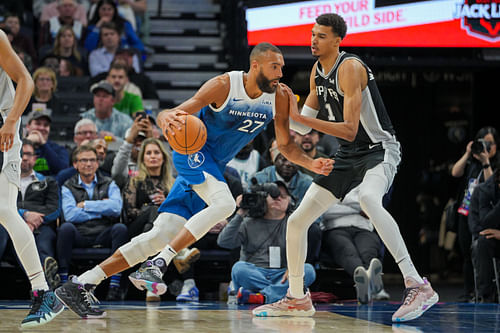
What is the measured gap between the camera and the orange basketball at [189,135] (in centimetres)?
458

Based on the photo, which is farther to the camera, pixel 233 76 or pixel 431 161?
pixel 431 161

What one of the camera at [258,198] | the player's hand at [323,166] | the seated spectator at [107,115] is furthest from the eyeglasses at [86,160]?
the player's hand at [323,166]

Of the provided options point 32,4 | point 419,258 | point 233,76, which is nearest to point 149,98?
point 32,4

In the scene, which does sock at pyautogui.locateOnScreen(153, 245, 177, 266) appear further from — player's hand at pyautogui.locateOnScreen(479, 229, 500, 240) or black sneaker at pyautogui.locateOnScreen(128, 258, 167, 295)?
player's hand at pyautogui.locateOnScreen(479, 229, 500, 240)

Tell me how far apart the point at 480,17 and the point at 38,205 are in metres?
5.75

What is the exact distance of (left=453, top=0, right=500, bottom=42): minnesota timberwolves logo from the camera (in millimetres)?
9633

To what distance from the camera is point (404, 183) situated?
11.8 m

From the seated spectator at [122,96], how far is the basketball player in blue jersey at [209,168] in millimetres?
4467

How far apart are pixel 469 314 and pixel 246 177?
3146 mm

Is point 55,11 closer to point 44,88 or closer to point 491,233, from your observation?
point 44,88

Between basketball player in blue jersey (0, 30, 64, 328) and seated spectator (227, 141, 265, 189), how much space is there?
12.5 ft

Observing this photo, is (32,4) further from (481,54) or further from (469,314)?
(469,314)

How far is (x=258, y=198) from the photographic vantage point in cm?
709

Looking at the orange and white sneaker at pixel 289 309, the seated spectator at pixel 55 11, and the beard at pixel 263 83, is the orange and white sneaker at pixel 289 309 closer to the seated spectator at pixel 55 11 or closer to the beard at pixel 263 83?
the beard at pixel 263 83
